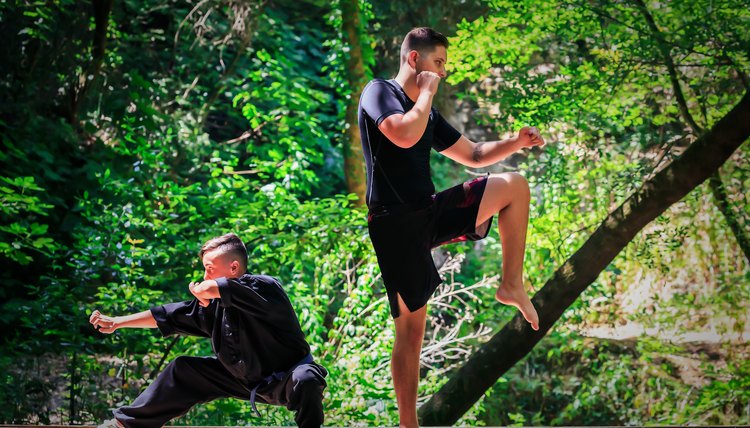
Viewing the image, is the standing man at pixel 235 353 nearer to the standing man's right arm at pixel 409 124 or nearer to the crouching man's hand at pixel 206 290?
the crouching man's hand at pixel 206 290

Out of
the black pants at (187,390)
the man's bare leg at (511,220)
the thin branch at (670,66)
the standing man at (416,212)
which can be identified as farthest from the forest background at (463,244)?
the man's bare leg at (511,220)

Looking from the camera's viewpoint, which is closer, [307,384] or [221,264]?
[307,384]

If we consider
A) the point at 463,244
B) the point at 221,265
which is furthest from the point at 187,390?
the point at 463,244

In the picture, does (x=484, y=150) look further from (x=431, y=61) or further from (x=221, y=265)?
(x=221, y=265)

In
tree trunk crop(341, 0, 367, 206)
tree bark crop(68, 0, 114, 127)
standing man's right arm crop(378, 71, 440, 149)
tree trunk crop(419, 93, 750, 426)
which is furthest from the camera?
tree trunk crop(341, 0, 367, 206)

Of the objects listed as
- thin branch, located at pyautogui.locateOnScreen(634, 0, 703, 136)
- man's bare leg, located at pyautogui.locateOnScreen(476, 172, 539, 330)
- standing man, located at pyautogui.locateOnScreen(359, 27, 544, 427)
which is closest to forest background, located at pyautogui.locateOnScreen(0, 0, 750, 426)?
thin branch, located at pyautogui.locateOnScreen(634, 0, 703, 136)

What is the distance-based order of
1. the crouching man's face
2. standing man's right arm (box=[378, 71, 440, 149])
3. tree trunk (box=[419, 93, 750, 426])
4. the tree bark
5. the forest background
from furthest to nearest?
the tree bark
the forest background
tree trunk (box=[419, 93, 750, 426])
the crouching man's face
standing man's right arm (box=[378, 71, 440, 149])

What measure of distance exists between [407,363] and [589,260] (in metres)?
2.63

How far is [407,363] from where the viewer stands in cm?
282

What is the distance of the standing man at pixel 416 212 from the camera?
273cm

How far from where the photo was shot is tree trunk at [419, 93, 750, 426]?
16.3 feet

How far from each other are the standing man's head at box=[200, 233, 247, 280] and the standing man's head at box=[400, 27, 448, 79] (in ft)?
2.73

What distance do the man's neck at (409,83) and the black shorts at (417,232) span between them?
0.34 m

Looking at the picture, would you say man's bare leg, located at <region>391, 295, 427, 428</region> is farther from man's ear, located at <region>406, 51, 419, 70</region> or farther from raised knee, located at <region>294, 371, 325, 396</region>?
man's ear, located at <region>406, 51, 419, 70</region>
